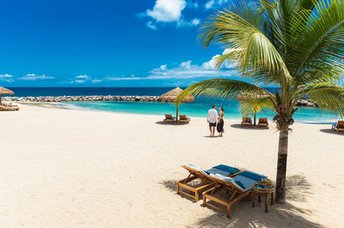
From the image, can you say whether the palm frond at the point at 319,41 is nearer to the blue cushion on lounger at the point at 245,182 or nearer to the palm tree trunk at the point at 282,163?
the palm tree trunk at the point at 282,163

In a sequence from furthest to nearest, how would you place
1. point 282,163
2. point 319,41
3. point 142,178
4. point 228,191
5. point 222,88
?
point 142,178 → point 228,191 → point 282,163 → point 222,88 → point 319,41

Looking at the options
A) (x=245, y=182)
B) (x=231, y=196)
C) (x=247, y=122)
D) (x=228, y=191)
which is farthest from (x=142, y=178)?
(x=247, y=122)

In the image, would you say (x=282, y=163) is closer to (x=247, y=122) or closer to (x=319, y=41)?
(x=319, y=41)

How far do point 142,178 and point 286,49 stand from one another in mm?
4426

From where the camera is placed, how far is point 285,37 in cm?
408

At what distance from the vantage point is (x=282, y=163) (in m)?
4.68

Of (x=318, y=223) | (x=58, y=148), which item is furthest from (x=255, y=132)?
(x=58, y=148)

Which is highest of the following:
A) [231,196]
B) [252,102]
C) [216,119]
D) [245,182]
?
[252,102]

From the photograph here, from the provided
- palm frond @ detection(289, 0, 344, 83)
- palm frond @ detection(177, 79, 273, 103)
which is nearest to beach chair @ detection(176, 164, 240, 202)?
palm frond @ detection(177, 79, 273, 103)

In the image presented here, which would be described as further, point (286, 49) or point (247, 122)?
point (247, 122)

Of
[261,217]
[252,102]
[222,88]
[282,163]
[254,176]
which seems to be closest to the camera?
[261,217]

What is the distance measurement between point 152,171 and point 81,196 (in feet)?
6.84

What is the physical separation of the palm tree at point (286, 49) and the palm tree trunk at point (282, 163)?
0.02m

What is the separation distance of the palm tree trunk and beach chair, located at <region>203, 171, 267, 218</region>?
50cm
